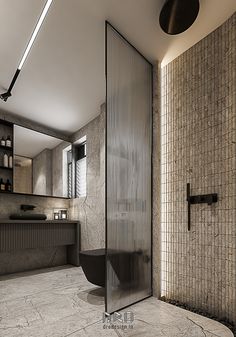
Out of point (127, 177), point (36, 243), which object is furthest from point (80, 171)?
point (127, 177)

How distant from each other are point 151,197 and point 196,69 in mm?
1454

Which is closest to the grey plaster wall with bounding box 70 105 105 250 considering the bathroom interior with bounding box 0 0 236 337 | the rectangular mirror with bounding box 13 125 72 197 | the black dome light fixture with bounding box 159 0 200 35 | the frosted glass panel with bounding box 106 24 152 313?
the rectangular mirror with bounding box 13 125 72 197

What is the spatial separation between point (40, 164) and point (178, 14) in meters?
3.20

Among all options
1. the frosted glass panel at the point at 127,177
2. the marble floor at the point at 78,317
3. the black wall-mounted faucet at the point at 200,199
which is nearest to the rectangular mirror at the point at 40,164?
the marble floor at the point at 78,317

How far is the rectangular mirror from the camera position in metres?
4.00

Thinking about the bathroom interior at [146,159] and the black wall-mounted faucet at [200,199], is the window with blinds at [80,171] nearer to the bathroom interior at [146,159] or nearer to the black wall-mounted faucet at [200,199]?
the bathroom interior at [146,159]

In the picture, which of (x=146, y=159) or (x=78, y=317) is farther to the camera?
(x=146, y=159)

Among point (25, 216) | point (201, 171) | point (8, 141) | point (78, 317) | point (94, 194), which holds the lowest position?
point (78, 317)

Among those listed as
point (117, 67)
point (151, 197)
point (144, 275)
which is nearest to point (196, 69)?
point (117, 67)

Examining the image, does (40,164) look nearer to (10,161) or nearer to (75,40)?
(10,161)

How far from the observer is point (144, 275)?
251 cm

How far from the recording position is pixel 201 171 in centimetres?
233

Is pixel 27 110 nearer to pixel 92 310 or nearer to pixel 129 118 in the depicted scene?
pixel 129 118

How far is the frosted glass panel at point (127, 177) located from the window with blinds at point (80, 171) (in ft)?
7.04
